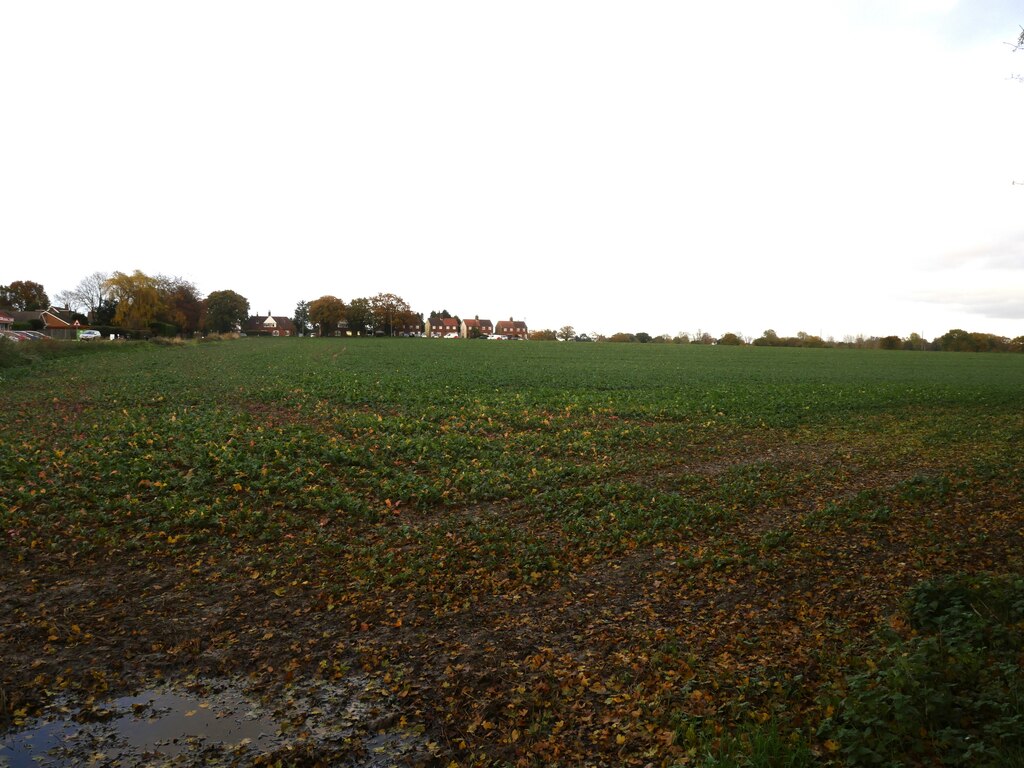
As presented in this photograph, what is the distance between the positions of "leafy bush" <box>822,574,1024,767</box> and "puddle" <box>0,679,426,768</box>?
3494 mm

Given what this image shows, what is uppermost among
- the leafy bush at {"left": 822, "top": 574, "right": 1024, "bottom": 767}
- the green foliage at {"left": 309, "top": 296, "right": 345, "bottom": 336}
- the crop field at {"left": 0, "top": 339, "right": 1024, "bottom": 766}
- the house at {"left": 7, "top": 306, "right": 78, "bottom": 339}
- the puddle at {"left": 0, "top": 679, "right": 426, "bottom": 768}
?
the green foliage at {"left": 309, "top": 296, "right": 345, "bottom": 336}

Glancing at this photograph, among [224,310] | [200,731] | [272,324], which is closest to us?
[200,731]

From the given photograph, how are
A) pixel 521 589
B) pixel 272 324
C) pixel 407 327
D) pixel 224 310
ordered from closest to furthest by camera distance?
pixel 521 589
pixel 224 310
pixel 407 327
pixel 272 324

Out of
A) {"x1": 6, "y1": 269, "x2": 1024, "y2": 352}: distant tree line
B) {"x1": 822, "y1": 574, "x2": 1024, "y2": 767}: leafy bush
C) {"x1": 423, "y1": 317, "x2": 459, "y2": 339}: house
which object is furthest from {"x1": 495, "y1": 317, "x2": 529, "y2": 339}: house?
{"x1": 822, "y1": 574, "x2": 1024, "y2": 767}: leafy bush

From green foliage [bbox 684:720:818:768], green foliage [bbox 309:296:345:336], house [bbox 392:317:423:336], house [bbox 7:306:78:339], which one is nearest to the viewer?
green foliage [bbox 684:720:818:768]

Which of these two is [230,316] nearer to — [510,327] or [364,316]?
[364,316]

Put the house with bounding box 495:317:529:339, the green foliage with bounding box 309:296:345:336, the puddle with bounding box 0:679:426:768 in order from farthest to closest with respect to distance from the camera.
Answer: the house with bounding box 495:317:529:339
the green foliage with bounding box 309:296:345:336
the puddle with bounding box 0:679:426:768

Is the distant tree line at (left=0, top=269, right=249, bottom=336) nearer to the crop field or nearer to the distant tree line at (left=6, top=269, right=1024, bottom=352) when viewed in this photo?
the distant tree line at (left=6, top=269, right=1024, bottom=352)

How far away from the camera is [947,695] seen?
468 cm

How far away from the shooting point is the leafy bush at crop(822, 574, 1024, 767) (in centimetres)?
425

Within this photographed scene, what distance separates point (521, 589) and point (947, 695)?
15.9 ft

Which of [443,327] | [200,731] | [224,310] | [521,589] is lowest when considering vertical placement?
[200,731]

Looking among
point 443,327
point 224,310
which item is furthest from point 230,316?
point 443,327

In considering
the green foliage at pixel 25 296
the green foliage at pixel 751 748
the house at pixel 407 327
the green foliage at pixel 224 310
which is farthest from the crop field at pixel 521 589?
the green foliage at pixel 25 296
